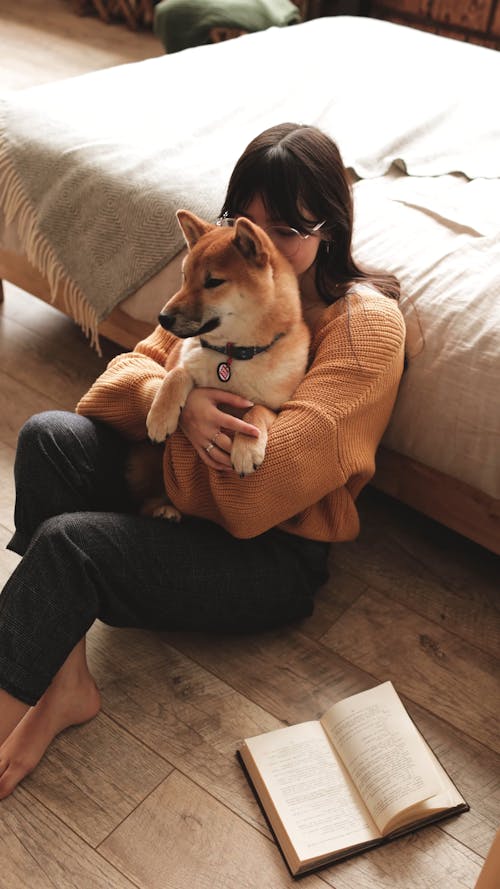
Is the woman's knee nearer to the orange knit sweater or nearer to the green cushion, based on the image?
the orange knit sweater

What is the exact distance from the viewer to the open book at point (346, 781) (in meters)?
1.12

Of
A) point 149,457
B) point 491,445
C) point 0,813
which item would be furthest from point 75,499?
point 491,445

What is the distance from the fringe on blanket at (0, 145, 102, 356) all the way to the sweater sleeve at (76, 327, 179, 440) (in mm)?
434

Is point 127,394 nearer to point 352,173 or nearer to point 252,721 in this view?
point 252,721

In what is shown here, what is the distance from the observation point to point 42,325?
2236 millimetres

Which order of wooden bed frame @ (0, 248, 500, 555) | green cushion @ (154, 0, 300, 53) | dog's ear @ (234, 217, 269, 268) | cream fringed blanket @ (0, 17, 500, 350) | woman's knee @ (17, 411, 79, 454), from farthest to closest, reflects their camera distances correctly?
green cushion @ (154, 0, 300, 53) < cream fringed blanket @ (0, 17, 500, 350) < wooden bed frame @ (0, 248, 500, 555) < woman's knee @ (17, 411, 79, 454) < dog's ear @ (234, 217, 269, 268)

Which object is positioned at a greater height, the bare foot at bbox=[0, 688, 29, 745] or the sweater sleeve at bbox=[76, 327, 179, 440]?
the sweater sleeve at bbox=[76, 327, 179, 440]

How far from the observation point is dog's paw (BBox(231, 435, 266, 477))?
115 cm

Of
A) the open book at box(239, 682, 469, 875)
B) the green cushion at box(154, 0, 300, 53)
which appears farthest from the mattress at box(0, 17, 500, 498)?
the green cushion at box(154, 0, 300, 53)

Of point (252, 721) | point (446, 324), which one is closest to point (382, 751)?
point (252, 721)

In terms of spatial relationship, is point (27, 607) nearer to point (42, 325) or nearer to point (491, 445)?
point (491, 445)

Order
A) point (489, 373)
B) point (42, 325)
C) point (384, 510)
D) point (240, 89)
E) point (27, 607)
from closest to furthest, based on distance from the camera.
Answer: point (27, 607) < point (489, 373) < point (384, 510) < point (240, 89) < point (42, 325)

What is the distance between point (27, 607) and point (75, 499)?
23 centimetres

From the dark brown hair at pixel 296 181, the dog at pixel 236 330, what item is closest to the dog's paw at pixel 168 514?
the dog at pixel 236 330
